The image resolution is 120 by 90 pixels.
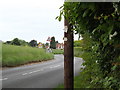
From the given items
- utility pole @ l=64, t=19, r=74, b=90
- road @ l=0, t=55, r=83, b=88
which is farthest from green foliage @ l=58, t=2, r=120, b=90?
road @ l=0, t=55, r=83, b=88

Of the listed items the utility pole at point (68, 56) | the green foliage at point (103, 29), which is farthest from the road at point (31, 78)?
the green foliage at point (103, 29)

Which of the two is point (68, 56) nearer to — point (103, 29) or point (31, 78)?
point (103, 29)

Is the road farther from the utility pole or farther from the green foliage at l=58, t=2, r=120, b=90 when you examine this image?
the green foliage at l=58, t=2, r=120, b=90

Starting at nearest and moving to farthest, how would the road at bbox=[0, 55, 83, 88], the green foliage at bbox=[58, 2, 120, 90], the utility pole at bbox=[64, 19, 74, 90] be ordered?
the green foliage at bbox=[58, 2, 120, 90] → the utility pole at bbox=[64, 19, 74, 90] → the road at bbox=[0, 55, 83, 88]

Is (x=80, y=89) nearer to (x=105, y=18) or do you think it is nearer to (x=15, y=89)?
(x=15, y=89)

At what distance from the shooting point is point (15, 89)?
10.5 metres

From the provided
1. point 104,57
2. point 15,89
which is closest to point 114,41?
point 104,57

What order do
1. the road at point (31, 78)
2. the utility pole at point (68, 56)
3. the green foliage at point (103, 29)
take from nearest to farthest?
1. the green foliage at point (103, 29)
2. the utility pole at point (68, 56)
3. the road at point (31, 78)

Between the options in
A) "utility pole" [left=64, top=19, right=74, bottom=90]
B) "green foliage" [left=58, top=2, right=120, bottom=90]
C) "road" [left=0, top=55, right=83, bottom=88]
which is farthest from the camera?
"road" [left=0, top=55, right=83, bottom=88]

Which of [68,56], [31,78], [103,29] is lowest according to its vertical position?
[31,78]

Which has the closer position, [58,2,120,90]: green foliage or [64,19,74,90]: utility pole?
[58,2,120,90]: green foliage

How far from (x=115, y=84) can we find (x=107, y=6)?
957mm

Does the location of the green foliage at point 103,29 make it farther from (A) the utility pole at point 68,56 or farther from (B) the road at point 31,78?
(B) the road at point 31,78

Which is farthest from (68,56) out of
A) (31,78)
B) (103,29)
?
(31,78)
